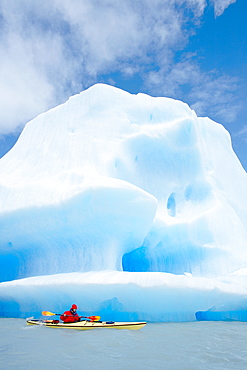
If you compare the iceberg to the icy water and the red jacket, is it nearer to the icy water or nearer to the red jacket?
the red jacket

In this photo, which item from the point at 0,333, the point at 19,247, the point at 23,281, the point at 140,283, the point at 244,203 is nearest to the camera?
the point at 0,333

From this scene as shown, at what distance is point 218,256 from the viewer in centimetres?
1035

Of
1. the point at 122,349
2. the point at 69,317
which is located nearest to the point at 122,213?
the point at 69,317

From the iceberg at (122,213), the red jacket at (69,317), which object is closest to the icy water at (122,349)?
the red jacket at (69,317)

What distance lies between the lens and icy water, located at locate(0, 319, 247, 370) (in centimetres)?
404

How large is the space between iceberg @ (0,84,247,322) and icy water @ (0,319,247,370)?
1.10 meters

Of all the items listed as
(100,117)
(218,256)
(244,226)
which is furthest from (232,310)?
(100,117)

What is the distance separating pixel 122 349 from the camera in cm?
483

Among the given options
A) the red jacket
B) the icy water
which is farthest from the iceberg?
the icy water

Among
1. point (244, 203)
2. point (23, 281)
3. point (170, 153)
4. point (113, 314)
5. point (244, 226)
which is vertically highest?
point (170, 153)

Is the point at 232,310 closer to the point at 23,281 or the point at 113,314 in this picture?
the point at 113,314

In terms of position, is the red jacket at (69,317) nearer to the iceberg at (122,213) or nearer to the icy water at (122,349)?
the icy water at (122,349)

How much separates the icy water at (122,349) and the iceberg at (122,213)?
3.62ft

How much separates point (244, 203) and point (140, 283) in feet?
23.8
